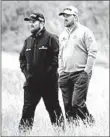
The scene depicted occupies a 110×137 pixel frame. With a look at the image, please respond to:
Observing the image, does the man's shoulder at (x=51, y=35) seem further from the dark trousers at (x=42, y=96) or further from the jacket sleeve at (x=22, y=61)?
the dark trousers at (x=42, y=96)

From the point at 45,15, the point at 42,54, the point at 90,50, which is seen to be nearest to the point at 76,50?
the point at 90,50

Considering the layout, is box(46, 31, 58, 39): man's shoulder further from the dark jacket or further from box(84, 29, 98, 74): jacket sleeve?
box(84, 29, 98, 74): jacket sleeve

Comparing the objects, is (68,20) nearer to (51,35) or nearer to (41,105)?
(51,35)

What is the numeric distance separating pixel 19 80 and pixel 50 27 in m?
0.76

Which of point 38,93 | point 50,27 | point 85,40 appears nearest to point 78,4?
point 50,27

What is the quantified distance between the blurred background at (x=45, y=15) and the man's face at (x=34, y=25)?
1.80ft

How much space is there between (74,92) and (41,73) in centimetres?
42

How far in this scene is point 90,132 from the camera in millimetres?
5309

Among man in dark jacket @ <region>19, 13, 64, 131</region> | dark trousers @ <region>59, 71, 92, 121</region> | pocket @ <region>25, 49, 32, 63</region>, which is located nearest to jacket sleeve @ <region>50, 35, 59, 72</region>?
man in dark jacket @ <region>19, 13, 64, 131</region>

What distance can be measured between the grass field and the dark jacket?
1.12ft

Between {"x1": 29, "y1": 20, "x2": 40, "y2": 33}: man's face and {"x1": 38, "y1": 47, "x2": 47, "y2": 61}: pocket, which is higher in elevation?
{"x1": 29, "y1": 20, "x2": 40, "y2": 33}: man's face

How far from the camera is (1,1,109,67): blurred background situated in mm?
5961

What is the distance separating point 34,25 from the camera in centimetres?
521

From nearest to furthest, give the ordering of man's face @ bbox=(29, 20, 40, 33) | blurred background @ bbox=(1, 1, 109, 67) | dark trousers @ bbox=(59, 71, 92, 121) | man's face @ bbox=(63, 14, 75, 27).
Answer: dark trousers @ bbox=(59, 71, 92, 121) < man's face @ bbox=(29, 20, 40, 33) < man's face @ bbox=(63, 14, 75, 27) < blurred background @ bbox=(1, 1, 109, 67)
